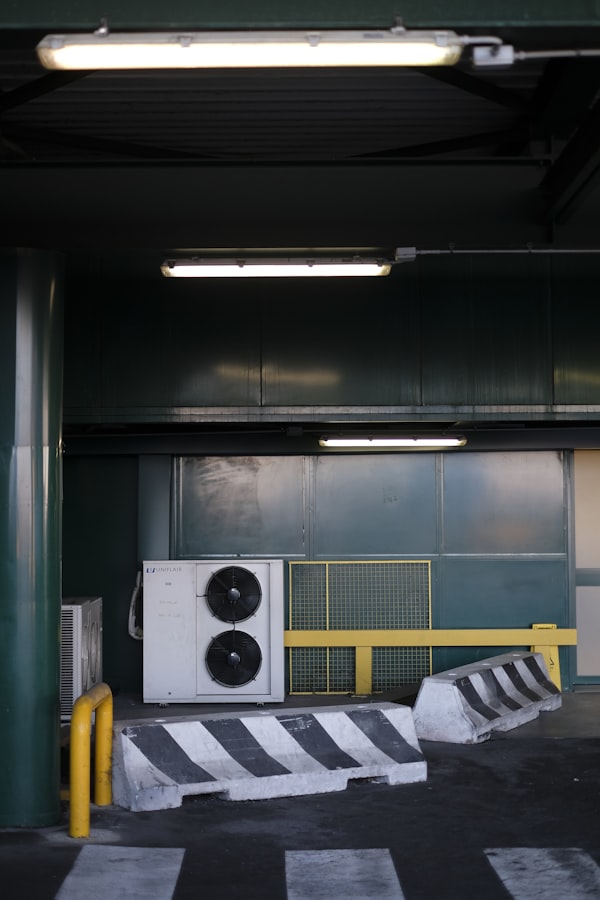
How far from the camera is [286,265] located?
25.9 feet

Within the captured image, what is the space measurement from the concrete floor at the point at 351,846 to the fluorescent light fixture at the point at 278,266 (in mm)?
3982

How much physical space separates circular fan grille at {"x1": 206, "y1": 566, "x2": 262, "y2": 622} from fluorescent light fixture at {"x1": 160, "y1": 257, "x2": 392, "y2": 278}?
15.5 ft

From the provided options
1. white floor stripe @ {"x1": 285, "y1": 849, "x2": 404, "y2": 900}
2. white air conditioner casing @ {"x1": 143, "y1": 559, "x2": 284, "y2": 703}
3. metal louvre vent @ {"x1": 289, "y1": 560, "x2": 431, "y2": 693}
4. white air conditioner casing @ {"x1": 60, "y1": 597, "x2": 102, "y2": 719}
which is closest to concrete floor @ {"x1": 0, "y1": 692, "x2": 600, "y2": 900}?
white floor stripe @ {"x1": 285, "y1": 849, "x2": 404, "y2": 900}

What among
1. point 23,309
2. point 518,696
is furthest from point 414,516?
point 23,309

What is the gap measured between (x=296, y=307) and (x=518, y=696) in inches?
184

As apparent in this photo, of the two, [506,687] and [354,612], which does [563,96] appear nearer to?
[506,687]

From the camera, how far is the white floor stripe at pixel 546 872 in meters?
6.29

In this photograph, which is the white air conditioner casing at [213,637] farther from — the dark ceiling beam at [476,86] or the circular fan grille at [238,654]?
the dark ceiling beam at [476,86]

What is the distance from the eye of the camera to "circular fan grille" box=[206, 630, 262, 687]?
11.9 m

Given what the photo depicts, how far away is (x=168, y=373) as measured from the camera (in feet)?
35.3

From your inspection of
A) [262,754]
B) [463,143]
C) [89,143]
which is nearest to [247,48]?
[463,143]

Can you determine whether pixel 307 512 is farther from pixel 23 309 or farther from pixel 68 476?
pixel 23 309

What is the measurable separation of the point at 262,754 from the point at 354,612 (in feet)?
14.4

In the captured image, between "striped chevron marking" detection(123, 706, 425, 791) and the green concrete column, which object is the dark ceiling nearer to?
the green concrete column
